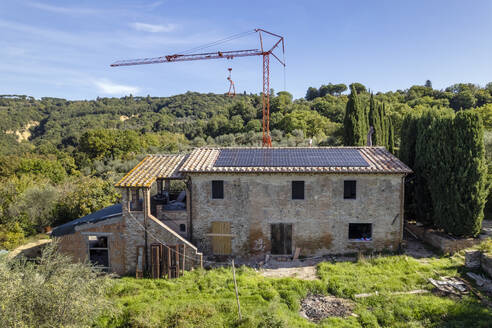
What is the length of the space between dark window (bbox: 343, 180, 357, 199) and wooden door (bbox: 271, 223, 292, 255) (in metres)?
3.69

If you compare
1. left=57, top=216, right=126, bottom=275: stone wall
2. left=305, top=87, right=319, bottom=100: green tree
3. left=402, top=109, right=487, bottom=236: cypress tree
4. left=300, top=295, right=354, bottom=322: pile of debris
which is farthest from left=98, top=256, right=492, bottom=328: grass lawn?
left=305, top=87, right=319, bottom=100: green tree

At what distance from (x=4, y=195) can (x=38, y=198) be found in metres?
3.80

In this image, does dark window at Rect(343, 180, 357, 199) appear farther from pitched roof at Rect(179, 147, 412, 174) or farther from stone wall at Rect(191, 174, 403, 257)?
pitched roof at Rect(179, 147, 412, 174)

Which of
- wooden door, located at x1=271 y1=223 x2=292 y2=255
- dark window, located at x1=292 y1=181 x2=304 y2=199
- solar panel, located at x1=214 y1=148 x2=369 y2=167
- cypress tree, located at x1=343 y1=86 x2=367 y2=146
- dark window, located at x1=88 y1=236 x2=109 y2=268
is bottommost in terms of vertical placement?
dark window, located at x1=88 y1=236 x2=109 y2=268

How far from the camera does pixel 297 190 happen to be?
16.2 m

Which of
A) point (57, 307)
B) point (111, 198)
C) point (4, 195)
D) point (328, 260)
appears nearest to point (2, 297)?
point (57, 307)

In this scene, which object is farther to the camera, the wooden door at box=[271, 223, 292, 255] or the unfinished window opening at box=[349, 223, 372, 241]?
the unfinished window opening at box=[349, 223, 372, 241]

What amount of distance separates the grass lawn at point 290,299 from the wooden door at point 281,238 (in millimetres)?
2154

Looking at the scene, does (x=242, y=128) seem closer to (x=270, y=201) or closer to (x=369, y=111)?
(x=369, y=111)

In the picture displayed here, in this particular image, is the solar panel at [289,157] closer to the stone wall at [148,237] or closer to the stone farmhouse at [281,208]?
the stone farmhouse at [281,208]

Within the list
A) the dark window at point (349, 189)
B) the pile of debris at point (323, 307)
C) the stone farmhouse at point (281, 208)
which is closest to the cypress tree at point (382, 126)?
the stone farmhouse at point (281, 208)

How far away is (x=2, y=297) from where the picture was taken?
7824mm

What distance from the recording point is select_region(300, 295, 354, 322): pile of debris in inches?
444

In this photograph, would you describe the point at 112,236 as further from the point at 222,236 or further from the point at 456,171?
the point at 456,171
